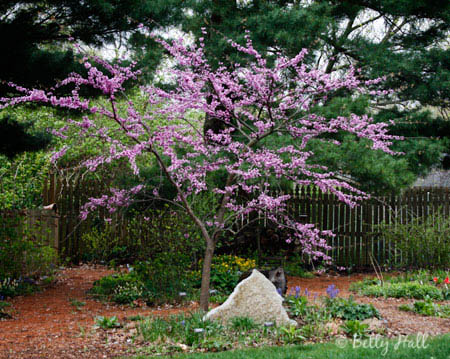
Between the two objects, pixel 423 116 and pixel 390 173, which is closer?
pixel 390 173

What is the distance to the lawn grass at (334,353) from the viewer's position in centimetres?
367

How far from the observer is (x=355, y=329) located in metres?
4.49

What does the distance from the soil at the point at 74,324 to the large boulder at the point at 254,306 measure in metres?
0.89

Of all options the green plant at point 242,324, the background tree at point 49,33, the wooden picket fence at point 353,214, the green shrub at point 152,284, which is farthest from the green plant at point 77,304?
the wooden picket fence at point 353,214

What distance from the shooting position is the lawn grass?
12.1 ft

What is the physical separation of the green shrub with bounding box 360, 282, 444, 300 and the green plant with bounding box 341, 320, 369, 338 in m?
2.14

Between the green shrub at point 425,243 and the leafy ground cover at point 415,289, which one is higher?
the green shrub at point 425,243

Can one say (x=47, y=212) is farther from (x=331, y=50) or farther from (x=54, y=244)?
(x=331, y=50)

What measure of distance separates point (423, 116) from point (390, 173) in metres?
2.65

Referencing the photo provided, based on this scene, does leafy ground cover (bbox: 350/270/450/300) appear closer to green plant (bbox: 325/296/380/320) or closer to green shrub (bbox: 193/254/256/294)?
green plant (bbox: 325/296/380/320)

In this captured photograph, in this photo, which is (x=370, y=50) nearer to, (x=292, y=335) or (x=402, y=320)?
(x=402, y=320)

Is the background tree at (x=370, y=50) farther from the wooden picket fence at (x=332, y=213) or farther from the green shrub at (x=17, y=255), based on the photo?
the green shrub at (x=17, y=255)

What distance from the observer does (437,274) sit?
24.8ft

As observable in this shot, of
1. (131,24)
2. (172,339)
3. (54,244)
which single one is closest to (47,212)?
(54,244)
